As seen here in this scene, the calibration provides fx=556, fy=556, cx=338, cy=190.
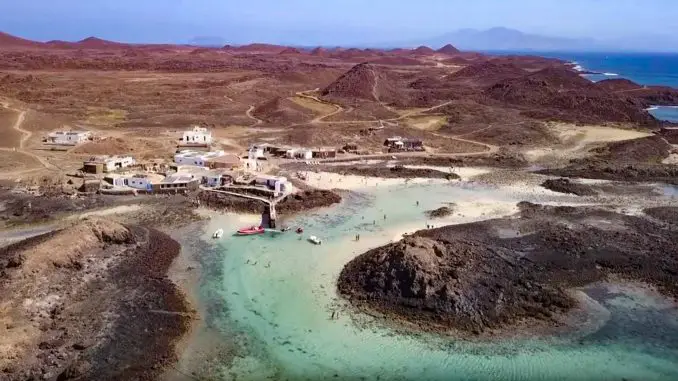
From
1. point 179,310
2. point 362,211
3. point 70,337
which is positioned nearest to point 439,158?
point 362,211

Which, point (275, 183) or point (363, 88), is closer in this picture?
point (275, 183)

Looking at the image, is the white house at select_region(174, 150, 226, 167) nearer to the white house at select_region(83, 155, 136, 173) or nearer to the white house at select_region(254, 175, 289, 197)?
the white house at select_region(83, 155, 136, 173)

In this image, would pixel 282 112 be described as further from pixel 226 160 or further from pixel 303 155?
pixel 226 160

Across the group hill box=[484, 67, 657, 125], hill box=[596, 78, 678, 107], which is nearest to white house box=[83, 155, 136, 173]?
hill box=[484, 67, 657, 125]

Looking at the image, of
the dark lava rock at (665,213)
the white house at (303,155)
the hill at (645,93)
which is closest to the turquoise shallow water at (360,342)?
the dark lava rock at (665,213)

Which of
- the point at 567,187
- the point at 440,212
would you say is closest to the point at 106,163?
the point at 440,212
